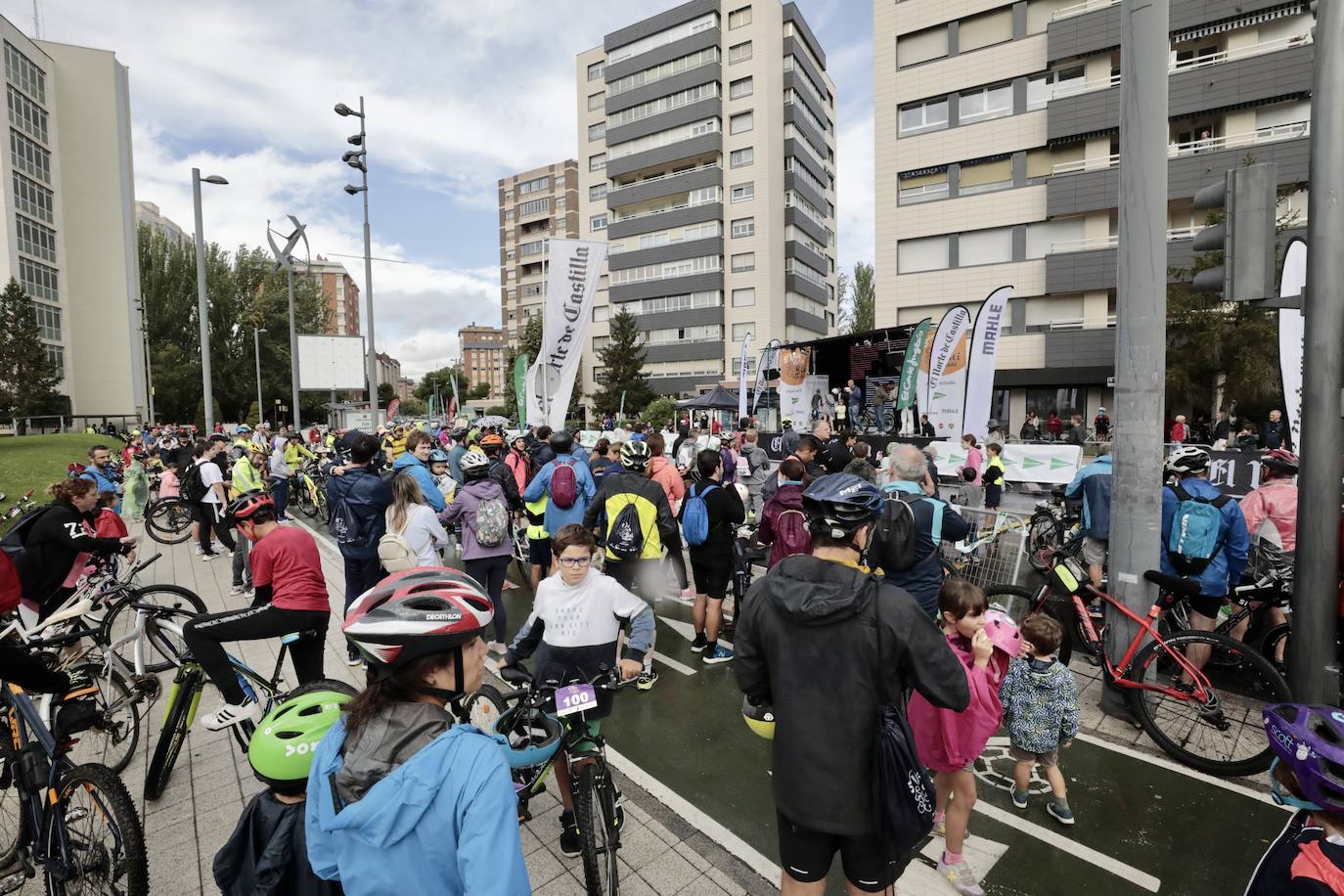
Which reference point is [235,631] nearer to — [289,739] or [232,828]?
[232,828]

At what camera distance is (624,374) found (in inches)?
2114

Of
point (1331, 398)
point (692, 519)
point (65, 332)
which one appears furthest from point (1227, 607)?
point (65, 332)

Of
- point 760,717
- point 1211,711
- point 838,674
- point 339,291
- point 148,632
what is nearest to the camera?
point 838,674

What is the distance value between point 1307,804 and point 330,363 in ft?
122

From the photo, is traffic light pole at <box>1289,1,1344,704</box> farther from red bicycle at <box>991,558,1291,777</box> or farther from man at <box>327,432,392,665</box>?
man at <box>327,432,392,665</box>

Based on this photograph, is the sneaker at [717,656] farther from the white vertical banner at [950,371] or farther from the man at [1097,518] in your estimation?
the white vertical banner at [950,371]

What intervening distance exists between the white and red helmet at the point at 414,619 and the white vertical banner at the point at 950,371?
53.2 ft

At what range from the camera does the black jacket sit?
2199 mm

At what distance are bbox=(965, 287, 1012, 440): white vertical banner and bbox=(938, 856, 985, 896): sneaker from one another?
13.7 meters

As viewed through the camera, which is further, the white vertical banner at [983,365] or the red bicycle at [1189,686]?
the white vertical banner at [983,365]

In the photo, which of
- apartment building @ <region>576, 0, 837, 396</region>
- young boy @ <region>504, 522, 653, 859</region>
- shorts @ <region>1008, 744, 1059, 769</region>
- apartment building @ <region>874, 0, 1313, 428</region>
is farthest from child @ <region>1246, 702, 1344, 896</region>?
apartment building @ <region>576, 0, 837, 396</region>

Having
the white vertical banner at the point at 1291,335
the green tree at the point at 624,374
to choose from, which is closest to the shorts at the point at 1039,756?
the white vertical banner at the point at 1291,335

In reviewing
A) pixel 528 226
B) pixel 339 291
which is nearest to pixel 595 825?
pixel 528 226

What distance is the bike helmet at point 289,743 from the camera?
182cm
